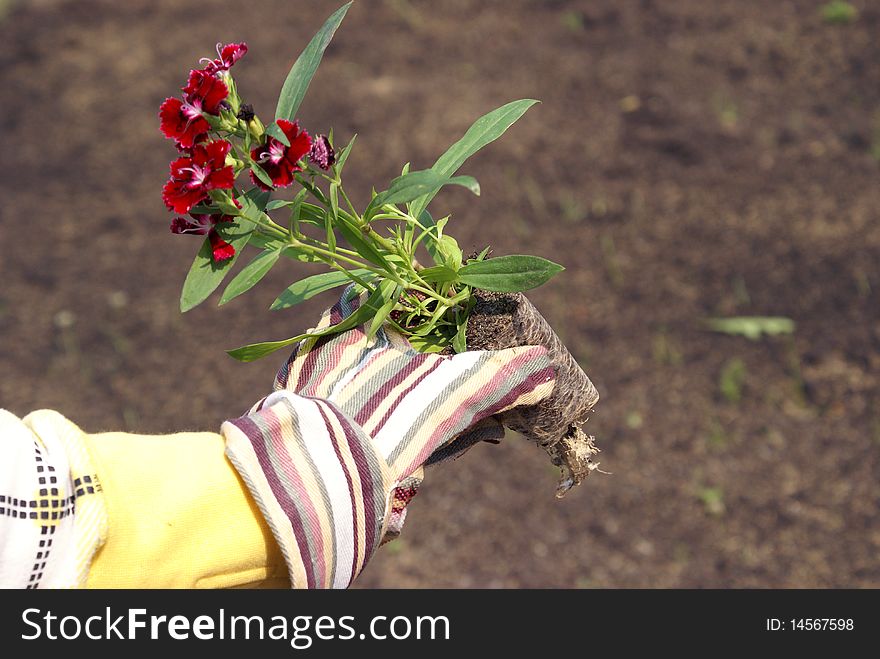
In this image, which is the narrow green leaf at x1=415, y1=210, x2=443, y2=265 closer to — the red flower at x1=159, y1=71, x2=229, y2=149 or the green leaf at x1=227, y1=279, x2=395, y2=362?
the green leaf at x1=227, y1=279, x2=395, y2=362

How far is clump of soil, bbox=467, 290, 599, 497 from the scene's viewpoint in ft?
5.35

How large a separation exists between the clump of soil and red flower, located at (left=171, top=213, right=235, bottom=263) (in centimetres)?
49

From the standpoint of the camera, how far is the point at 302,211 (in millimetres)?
1512

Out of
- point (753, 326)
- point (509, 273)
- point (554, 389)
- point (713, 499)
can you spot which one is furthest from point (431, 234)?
point (753, 326)

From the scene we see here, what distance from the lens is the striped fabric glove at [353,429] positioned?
49.8 inches

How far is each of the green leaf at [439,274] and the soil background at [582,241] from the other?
62.0 inches

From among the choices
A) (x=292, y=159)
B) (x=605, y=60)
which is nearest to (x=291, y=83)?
(x=292, y=159)

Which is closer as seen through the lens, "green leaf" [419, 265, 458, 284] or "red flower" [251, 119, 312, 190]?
"red flower" [251, 119, 312, 190]

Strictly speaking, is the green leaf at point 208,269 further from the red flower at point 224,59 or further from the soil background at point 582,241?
the soil background at point 582,241

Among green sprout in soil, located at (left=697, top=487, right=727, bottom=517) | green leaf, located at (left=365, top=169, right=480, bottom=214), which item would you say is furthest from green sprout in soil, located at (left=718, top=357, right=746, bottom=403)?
green leaf, located at (left=365, top=169, right=480, bottom=214)

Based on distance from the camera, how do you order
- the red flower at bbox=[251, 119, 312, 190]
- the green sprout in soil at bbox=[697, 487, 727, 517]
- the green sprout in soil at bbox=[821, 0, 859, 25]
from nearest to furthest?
the red flower at bbox=[251, 119, 312, 190], the green sprout in soil at bbox=[697, 487, 727, 517], the green sprout in soil at bbox=[821, 0, 859, 25]

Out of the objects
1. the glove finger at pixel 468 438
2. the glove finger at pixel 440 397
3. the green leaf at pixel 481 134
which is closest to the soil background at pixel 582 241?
the glove finger at pixel 468 438

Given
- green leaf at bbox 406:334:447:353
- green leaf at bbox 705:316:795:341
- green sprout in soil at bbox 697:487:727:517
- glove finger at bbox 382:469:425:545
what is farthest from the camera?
green leaf at bbox 705:316:795:341
